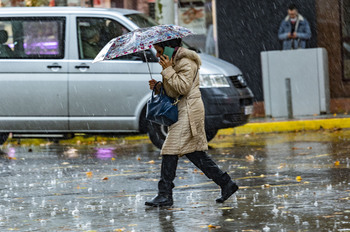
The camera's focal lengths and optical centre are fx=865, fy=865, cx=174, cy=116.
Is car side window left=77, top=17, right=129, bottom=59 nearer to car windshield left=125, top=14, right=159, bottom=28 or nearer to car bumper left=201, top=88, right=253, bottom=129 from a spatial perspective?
car windshield left=125, top=14, right=159, bottom=28

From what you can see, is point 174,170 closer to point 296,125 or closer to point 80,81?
point 80,81

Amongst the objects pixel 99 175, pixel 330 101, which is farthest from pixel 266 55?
pixel 99 175

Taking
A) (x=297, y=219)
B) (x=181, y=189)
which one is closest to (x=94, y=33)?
(x=181, y=189)

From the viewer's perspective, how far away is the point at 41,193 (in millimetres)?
8312

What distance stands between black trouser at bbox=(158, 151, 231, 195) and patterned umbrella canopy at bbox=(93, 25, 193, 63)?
0.96 meters

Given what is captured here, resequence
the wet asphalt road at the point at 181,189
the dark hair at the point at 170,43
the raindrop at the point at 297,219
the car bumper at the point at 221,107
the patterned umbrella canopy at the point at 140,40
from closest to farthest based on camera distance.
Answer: the raindrop at the point at 297,219, the wet asphalt road at the point at 181,189, the patterned umbrella canopy at the point at 140,40, the dark hair at the point at 170,43, the car bumper at the point at 221,107

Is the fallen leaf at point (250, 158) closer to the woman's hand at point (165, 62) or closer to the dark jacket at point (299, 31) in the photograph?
the woman's hand at point (165, 62)

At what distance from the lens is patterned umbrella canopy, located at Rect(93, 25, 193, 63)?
693 cm

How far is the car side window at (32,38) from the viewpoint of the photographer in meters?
12.2

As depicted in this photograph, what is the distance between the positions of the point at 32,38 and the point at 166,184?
5.71 meters

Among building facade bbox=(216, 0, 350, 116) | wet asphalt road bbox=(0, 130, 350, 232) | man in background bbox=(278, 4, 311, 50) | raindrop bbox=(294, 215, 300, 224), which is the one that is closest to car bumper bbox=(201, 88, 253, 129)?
wet asphalt road bbox=(0, 130, 350, 232)

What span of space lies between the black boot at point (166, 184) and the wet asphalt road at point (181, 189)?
10 cm

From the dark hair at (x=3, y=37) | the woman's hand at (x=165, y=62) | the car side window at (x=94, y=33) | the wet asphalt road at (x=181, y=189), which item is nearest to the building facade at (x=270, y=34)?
the wet asphalt road at (x=181, y=189)

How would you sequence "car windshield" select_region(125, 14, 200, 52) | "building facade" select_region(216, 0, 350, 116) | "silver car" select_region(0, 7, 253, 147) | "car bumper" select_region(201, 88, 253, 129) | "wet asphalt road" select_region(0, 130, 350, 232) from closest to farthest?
"wet asphalt road" select_region(0, 130, 350, 232) < "car bumper" select_region(201, 88, 253, 129) < "silver car" select_region(0, 7, 253, 147) < "car windshield" select_region(125, 14, 200, 52) < "building facade" select_region(216, 0, 350, 116)
